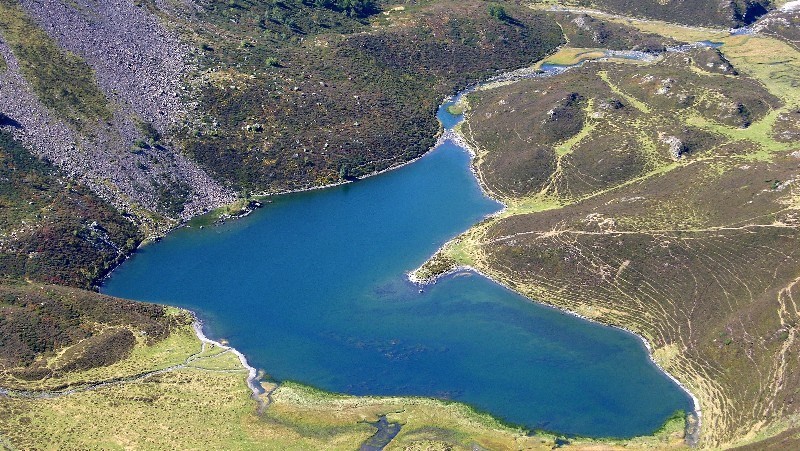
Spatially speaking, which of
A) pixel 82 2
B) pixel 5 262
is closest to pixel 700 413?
pixel 5 262

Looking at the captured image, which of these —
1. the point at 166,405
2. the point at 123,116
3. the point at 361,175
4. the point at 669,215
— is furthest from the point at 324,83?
the point at 166,405

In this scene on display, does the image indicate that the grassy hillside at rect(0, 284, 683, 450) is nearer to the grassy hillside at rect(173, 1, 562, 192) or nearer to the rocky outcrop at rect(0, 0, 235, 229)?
the rocky outcrop at rect(0, 0, 235, 229)

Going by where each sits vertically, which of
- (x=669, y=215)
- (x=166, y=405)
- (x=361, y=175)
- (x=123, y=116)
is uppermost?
(x=123, y=116)

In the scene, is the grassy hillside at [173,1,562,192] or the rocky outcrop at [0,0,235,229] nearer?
the rocky outcrop at [0,0,235,229]

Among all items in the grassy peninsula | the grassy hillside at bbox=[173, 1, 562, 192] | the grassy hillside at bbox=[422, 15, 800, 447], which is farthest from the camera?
the grassy hillside at bbox=[173, 1, 562, 192]

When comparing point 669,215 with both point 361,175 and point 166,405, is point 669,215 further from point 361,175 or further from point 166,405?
point 166,405

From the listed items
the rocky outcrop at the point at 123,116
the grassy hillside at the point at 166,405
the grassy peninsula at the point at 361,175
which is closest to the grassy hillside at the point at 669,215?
the grassy peninsula at the point at 361,175

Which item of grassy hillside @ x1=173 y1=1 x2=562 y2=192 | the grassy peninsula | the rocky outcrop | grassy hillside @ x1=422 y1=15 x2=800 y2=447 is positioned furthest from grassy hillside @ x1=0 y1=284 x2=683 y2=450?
grassy hillside @ x1=173 y1=1 x2=562 y2=192

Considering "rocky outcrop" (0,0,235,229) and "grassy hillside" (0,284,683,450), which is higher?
"rocky outcrop" (0,0,235,229)

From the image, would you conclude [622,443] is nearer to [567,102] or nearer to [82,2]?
[567,102]
